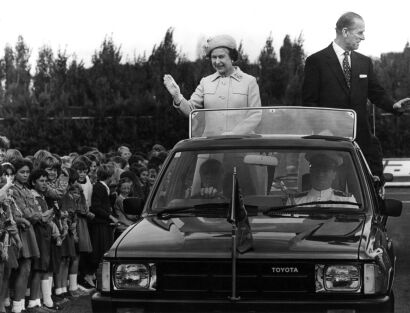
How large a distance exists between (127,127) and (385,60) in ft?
53.7

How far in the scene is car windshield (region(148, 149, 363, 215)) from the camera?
8.75 m

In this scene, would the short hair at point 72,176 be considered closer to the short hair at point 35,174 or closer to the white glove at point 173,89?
the short hair at point 35,174

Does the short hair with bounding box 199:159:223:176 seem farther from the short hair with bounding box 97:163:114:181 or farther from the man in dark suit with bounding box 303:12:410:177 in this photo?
the short hair with bounding box 97:163:114:181

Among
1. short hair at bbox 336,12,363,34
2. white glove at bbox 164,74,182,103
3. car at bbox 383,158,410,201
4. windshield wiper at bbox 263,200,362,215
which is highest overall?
short hair at bbox 336,12,363,34

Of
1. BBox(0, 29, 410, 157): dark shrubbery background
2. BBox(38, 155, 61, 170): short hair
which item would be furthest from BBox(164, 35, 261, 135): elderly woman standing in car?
BBox(0, 29, 410, 157): dark shrubbery background

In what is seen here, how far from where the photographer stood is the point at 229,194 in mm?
8867

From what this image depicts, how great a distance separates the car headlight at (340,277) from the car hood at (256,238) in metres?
0.08

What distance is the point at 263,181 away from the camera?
9.05m

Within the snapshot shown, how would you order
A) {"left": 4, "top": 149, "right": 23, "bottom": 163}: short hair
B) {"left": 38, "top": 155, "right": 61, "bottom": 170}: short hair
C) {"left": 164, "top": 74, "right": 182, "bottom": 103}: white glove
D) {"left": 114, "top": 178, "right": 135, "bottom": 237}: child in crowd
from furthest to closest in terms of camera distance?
{"left": 114, "top": 178, "right": 135, "bottom": 237}: child in crowd, {"left": 4, "top": 149, "right": 23, "bottom": 163}: short hair, {"left": 38, "top": 155, "right": 61, "bottom": 170}: short hair, {"left": 164, "top": 74, "right": 182, "bottom": 103}: white glove

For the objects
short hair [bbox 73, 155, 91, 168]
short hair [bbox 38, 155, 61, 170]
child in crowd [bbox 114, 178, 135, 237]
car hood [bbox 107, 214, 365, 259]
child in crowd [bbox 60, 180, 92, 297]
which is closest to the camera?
car hood [bbox 107, 214, 365, 259]

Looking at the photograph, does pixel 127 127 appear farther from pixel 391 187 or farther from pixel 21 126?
pixel 391 187

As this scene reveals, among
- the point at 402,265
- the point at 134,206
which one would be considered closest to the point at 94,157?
the point at 402,265

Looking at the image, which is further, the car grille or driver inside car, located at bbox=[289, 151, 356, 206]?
driver inside car, located at bbox=[289, 151, 356, 206]

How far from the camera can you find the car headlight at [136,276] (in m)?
7.72
